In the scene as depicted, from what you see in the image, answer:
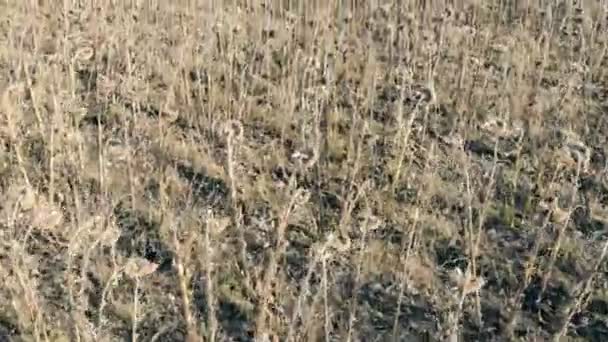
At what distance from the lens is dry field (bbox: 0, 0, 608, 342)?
10.6 feet

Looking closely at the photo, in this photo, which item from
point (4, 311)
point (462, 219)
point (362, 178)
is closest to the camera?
point (4, 311)

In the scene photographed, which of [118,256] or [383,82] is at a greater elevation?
[383,82]

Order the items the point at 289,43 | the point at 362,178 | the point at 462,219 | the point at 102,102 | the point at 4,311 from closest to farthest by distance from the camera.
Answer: the point at 4,311
the point at 462,219
the point at 362,178
the point at 102,102
the point at 289,43

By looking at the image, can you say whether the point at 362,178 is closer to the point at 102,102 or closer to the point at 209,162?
the point at 209,162

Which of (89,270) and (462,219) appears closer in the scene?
(89,270)

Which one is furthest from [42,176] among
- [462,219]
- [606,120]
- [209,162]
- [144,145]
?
[606,120]

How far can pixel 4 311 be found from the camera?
127 inches

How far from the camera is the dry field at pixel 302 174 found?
3.22 m

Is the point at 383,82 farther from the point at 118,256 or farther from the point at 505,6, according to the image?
the point at 118,256

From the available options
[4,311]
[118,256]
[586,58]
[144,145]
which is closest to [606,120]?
[586,58]

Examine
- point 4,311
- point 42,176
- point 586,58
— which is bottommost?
point 4,311

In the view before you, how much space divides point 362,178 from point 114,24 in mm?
2204

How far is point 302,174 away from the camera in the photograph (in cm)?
424

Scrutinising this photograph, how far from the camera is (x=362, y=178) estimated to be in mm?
4195
